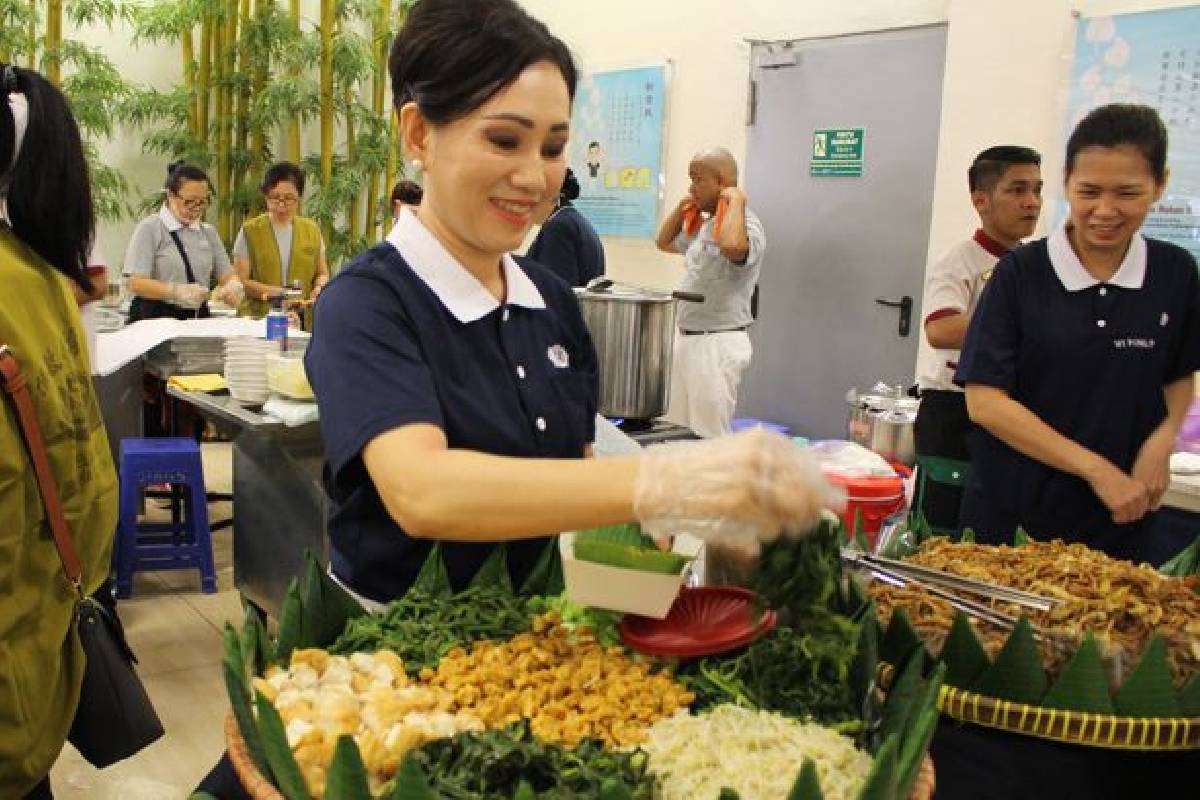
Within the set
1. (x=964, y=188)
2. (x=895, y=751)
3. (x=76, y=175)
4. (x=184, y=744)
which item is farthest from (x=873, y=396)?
(x=895, y=751)

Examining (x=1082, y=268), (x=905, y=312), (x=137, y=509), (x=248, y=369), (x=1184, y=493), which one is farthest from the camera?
(x=905, y=312)

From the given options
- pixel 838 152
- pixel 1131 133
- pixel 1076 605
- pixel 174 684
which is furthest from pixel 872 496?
pixel 838 152

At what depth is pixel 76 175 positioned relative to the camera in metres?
1.72

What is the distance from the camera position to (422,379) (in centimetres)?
120

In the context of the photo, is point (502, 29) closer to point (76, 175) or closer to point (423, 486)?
point (423, 486)

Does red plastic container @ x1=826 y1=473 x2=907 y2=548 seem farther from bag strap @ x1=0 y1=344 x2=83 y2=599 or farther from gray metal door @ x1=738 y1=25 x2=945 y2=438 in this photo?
gray metal door @ x1=738 y1=25 x2=945 y2=438

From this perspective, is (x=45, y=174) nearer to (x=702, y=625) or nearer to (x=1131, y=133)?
(x=702, y=625)

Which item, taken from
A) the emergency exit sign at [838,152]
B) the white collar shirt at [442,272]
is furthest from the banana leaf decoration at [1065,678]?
the emergency exit sign at [838,152]

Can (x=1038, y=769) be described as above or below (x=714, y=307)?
below

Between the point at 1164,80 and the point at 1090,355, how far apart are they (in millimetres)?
2042

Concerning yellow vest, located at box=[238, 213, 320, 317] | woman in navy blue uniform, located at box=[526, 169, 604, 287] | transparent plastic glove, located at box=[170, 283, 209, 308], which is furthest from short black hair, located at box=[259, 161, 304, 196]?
woman in navy blue uniform, located at box=[526, 169, 604, 287]

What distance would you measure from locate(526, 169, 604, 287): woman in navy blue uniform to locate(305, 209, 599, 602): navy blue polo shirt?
305 centimetres

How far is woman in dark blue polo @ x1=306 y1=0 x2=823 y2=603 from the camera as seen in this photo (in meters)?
1.03

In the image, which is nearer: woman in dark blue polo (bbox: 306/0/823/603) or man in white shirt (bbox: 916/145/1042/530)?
woman in dark blue polo (bbox: 306/0/823/603)
